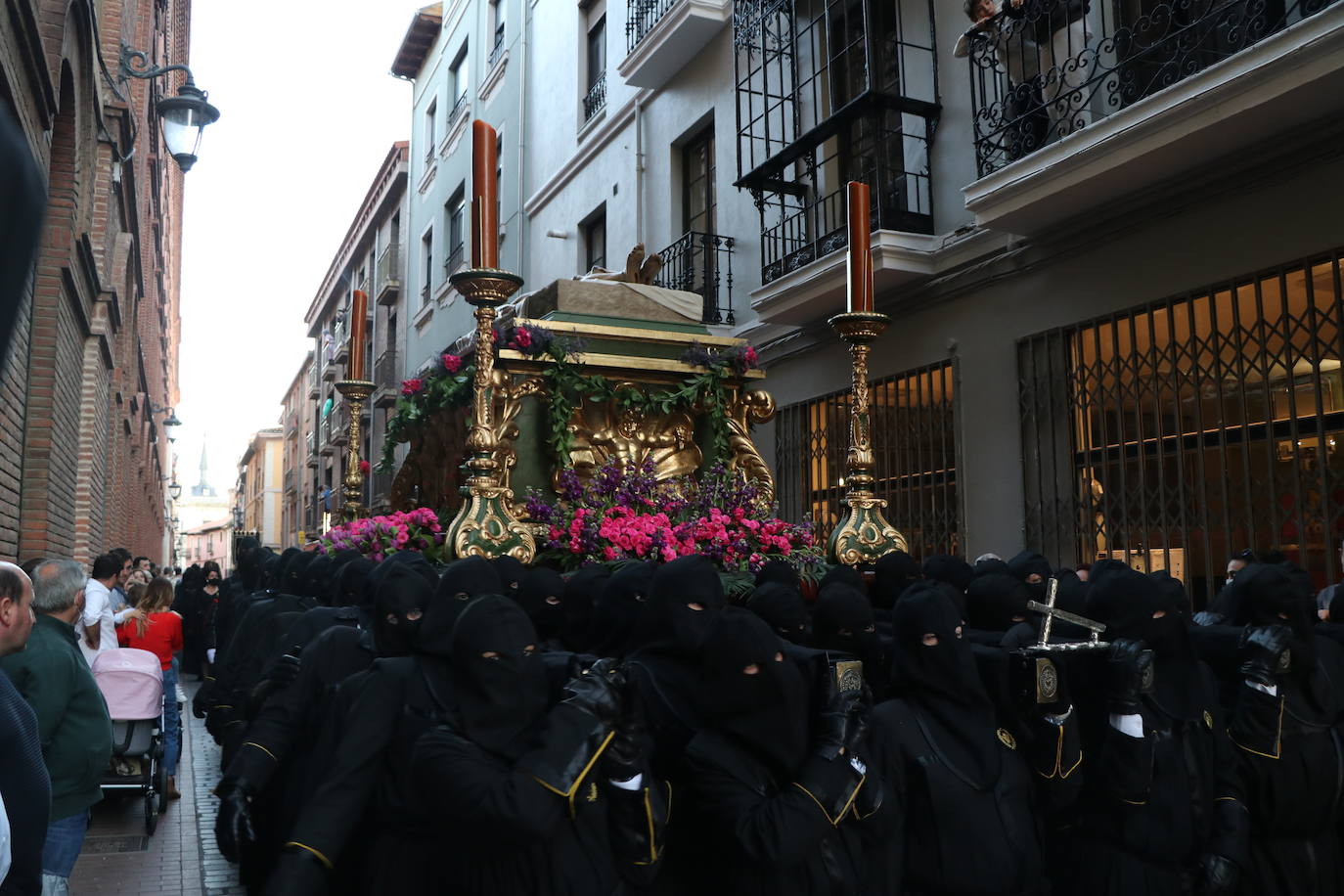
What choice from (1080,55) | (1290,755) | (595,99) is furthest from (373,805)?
(595,99)

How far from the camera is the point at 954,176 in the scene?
34.6ft

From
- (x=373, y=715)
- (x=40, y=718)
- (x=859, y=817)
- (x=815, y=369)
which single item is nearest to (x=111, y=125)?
(x=815, y=369)

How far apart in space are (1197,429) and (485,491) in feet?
16.5

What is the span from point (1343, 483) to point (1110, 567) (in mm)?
3447

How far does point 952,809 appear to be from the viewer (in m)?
3.50

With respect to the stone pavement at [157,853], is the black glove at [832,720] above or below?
above

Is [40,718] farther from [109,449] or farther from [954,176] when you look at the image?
[109,449]

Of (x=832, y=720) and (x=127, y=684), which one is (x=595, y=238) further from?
(x=832, y=720)

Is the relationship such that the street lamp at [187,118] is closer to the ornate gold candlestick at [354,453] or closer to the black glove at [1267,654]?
the ornate gold candlestick at [354,453]

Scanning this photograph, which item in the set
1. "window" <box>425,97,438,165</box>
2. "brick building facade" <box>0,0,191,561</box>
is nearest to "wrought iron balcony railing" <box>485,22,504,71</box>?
"window" <box>425,97,438,165</box>

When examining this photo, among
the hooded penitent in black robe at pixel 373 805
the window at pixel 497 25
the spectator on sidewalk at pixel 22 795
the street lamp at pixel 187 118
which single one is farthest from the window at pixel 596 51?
the spectator on sidewalk at pixel 22 795

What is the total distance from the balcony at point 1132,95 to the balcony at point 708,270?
15.0 ft

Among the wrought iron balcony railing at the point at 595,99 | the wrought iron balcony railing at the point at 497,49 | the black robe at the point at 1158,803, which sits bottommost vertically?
the black robe at the point at 1158,803

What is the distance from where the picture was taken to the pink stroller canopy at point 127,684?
282 inches
